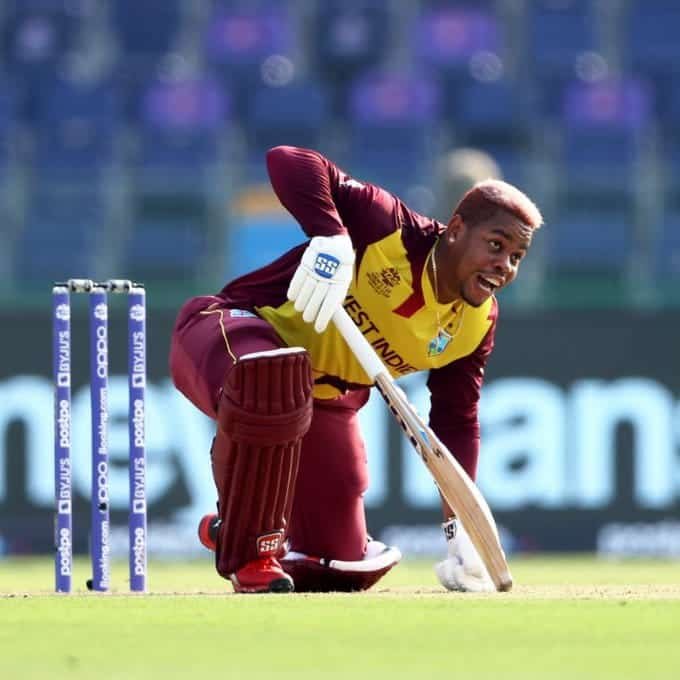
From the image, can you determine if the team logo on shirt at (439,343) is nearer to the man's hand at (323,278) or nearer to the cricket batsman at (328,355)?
the cricket batsman at (328,355)

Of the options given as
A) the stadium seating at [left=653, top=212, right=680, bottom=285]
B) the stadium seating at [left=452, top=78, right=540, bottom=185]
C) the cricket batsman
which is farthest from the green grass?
the stadium seating at [left=452, top=78, right=540, bottom=185]

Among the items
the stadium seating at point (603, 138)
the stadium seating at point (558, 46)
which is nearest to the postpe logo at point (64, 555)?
the stadium seating at point (603, 138)

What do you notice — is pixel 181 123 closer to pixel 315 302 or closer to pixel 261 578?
pixel 315 302

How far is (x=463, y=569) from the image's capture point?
5.69 metres

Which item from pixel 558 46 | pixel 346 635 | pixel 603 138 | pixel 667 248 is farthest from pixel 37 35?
pixel 346 635

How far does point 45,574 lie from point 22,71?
596cm

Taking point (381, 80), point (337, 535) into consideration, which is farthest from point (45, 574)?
point (381, 80)

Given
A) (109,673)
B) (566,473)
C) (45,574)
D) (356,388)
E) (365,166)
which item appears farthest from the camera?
(365,166)

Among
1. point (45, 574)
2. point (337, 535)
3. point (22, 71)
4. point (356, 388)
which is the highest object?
point (22, 71)

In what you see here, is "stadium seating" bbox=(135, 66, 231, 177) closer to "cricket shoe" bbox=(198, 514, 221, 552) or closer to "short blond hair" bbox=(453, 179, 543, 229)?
"cricket shoe" bbox=(198, 514, 221, 552)

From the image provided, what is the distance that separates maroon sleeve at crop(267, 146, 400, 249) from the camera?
5355 millimetres

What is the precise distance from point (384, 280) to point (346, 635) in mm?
1772

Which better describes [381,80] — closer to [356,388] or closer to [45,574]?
[45,574]

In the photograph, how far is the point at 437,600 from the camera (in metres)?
5.00
